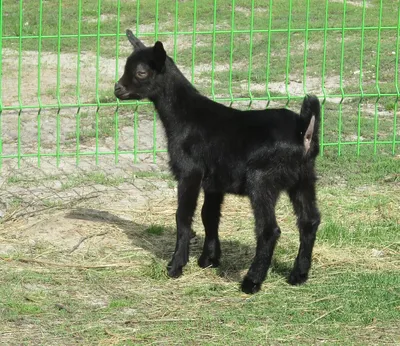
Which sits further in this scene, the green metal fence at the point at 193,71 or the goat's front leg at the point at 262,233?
the green metal fence at the point at 193,71

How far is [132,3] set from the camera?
1722 cm

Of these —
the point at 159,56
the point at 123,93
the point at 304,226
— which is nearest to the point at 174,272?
the point at 304,226

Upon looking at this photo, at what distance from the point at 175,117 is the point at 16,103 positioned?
4.94 meters

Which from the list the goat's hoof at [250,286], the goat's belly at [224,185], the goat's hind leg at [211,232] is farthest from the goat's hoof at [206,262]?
the goat's hoof at [250,286]

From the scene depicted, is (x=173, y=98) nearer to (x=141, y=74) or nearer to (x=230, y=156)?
(x=141, y=74)

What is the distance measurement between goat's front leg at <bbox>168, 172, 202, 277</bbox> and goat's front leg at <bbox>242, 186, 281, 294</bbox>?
1.97ft

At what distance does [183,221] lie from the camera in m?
8.20

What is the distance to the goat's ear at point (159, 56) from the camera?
8148 mm

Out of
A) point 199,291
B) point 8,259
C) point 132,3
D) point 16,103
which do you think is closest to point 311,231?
point 199,291

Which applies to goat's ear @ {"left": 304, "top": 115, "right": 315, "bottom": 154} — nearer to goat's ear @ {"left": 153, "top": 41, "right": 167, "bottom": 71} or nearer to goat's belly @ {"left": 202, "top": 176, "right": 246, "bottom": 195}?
goat's belly @ {"left": 202, "top": 176, "right": 246, "bottom": 195}

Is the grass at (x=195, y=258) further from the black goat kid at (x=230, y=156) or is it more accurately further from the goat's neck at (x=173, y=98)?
the goat's neck at (x=173, y=98)

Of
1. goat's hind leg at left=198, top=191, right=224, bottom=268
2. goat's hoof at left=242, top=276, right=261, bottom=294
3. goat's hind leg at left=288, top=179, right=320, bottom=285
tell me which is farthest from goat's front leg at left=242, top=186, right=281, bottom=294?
goat's hind leg at left=198, top=191, right=224, bottom=268

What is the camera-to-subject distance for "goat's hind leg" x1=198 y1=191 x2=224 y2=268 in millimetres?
8461

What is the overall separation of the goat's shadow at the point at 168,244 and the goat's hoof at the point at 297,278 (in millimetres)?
205
